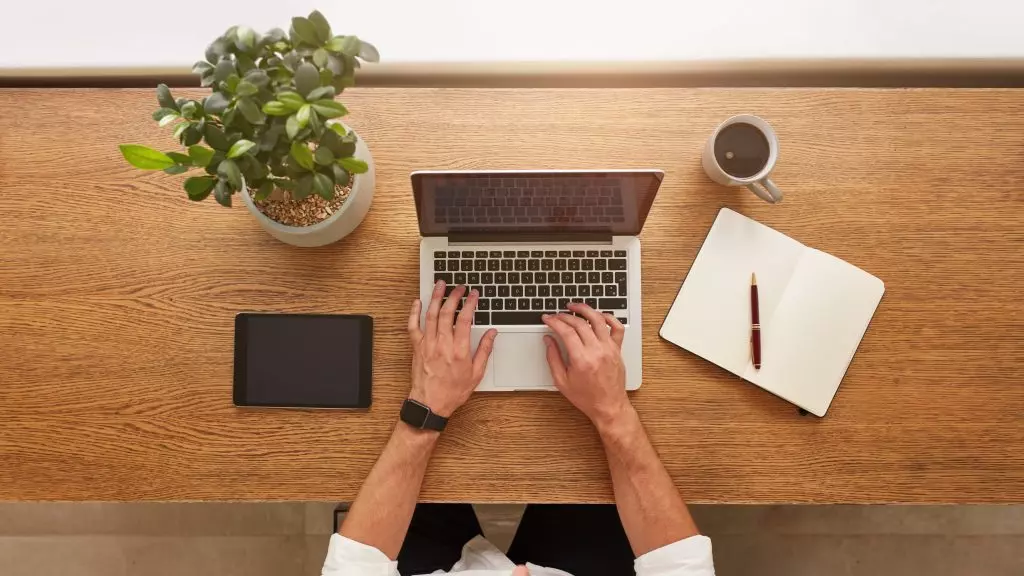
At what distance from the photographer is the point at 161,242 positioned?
2.99 ft

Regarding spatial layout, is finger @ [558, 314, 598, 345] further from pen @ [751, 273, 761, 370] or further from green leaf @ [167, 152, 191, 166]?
green leaf @ [167, 152, 191, 166]

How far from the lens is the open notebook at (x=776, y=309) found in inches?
34.7

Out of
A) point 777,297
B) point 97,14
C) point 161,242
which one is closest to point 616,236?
point 777,297

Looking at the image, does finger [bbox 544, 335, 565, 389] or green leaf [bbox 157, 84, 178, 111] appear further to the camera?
finger [bbox 544, 335, 565, 389]

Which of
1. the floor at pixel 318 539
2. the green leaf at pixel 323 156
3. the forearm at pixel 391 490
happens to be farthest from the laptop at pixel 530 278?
the floor at pixel 318 539

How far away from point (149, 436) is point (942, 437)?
1.20m

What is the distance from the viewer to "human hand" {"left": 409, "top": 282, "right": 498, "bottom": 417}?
846 mm

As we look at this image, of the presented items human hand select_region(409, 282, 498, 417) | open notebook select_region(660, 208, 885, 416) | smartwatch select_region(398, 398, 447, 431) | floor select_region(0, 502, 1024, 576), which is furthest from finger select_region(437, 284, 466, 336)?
floor select_region(0, 502, 1024, 576)

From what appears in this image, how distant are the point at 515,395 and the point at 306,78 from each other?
52 centimetres

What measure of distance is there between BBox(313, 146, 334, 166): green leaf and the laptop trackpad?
37cm

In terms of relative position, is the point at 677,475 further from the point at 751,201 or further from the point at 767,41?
the point at 767,41

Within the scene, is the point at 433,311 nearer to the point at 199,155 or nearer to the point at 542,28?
the point at 199,155

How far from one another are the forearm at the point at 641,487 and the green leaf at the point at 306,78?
1.93 feet

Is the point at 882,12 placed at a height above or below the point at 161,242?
above
